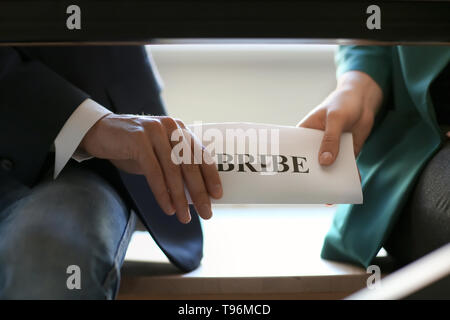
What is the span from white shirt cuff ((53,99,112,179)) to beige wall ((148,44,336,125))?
3.64 ft

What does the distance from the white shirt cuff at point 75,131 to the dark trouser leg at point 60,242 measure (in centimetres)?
3

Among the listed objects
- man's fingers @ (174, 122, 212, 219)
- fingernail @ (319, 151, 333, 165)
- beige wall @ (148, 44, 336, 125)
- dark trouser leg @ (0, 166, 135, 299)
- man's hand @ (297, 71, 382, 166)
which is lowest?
dark trouser leg @ (0, 166, 135, 299)

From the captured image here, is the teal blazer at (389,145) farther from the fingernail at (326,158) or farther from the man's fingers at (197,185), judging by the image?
the man's fingers at (197,185)

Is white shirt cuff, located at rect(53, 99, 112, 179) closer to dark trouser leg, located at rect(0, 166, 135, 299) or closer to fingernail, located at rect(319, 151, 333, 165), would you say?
dark trouser leg, located at rect(0, 166, 135, 299)

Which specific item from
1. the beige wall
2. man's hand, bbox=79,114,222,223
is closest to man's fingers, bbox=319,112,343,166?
man's hand, bbox=79,114,222,223

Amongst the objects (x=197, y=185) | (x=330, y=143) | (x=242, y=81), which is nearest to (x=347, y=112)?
(x=330, y=143)

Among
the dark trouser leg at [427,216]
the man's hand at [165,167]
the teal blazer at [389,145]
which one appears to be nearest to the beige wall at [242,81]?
the teal blazer at [389,145]

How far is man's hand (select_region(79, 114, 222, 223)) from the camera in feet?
1.37

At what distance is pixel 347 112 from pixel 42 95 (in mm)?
349

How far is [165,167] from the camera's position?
0.42 metres

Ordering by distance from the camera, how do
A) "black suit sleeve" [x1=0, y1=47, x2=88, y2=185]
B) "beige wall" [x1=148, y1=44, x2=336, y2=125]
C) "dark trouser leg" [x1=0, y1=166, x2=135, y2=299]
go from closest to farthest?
"dark trouser leg" [x1=0, y1=166, x2=135, y2=299] < "black suit sleeve" [x1=0, y1=47, x2=88, y2=185] < "beige wall" [x1=148, y1=44, x2=336, y2=125]

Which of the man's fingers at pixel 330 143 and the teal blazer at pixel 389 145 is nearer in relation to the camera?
the man's fingers at pixel 330 143

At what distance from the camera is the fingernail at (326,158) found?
18.3 inches
